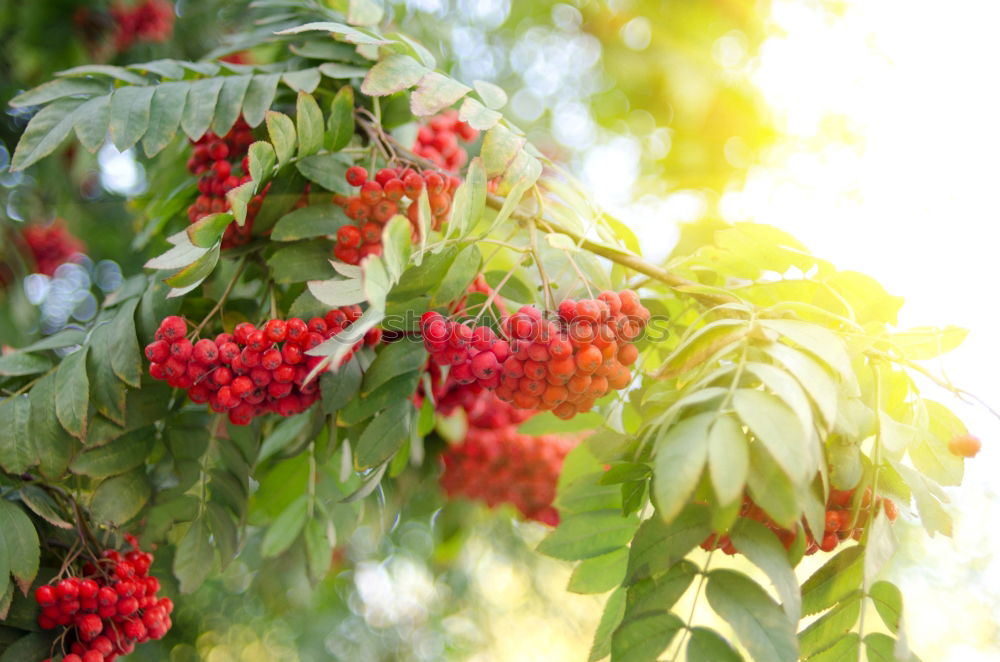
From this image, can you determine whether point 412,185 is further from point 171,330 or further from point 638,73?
point 638,73

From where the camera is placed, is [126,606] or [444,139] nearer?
[126,606]

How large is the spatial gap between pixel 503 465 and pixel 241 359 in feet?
3.66

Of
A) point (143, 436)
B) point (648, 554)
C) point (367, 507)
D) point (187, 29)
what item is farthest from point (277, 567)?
point (187, 29)

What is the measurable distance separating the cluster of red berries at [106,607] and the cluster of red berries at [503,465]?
0.85 m

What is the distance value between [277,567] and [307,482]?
20.2 inches

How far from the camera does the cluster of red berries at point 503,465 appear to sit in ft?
6.98

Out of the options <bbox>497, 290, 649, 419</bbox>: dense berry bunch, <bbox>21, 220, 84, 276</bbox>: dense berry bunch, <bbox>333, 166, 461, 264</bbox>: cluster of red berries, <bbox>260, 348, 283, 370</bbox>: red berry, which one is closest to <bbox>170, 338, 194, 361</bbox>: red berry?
<bbox>260, 348, 283, 370</bbox>: red berry

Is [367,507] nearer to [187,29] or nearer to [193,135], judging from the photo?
[193,135]

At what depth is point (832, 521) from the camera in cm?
114

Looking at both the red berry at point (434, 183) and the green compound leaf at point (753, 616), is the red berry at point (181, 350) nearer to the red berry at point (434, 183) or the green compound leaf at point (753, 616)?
the red berry at point (434, 183)

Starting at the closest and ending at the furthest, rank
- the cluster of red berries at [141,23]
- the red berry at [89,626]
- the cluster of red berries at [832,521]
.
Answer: the cluster of red berries at [832,521] < the red berry at [89,626] < the cluster of red berries at [141,23]

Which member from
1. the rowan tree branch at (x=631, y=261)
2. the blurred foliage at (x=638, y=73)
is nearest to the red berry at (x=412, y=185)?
the rowan tree branch at (x=631, y=261)

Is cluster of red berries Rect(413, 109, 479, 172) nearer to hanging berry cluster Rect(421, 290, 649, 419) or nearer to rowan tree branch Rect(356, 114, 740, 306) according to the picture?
rowan tree branch Rect(356, 114, 740, 306)

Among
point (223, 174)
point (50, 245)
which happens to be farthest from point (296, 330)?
point (50, 245)
